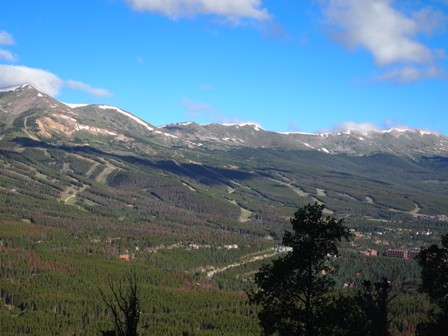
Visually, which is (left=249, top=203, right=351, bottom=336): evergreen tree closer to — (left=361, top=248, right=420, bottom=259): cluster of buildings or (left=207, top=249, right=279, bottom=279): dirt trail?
(left=207, top=249, right=279, bottom=279): dirt trail

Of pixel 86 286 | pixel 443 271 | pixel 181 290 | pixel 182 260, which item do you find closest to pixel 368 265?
pixel 182 260

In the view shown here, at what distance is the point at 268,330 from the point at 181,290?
9310cm

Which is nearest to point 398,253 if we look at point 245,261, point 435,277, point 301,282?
point 245,261

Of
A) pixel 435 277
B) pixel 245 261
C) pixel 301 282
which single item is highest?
pixel 435 277

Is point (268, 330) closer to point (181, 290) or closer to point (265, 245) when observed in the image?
point (181, 290)

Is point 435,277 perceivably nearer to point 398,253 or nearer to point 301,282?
point 301,282

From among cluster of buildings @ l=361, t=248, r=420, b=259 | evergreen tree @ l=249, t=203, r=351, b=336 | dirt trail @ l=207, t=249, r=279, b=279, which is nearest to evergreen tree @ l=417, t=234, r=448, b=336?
evergreen tree @ l=249, t=203, r=351, b=336

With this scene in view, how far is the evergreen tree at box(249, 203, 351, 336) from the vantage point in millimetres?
26125

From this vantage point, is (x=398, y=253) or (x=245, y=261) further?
(x=398, y=253)

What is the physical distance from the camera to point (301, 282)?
2717cm

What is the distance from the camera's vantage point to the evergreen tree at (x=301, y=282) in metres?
26.1

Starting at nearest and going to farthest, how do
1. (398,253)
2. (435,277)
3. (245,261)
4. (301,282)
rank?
1. (301,282)
2. (435,277)
3. (245,261)
4. (398,253)

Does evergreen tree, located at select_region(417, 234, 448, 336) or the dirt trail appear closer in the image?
evergreen tree, located at select_region(417, 234, 448, 336)

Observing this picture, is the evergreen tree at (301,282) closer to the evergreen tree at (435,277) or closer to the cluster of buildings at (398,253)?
the evergreen tree at (435,277)
